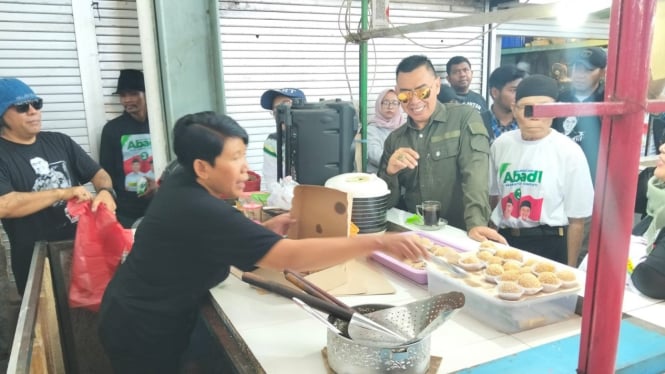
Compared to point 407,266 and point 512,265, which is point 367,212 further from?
point 512,265

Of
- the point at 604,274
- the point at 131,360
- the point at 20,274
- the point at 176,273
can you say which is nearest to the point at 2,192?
the point at 20,274

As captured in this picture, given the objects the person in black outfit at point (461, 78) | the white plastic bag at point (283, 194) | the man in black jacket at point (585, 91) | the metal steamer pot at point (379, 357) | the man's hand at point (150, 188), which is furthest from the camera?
the person in black outfit at point (461, 78)

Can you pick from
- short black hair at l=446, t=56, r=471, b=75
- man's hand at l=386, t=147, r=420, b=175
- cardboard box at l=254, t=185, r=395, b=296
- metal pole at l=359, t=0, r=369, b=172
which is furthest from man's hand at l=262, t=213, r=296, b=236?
short black hair at l=446, t=56, r=471, b=75

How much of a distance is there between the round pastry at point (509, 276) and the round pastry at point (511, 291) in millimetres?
44

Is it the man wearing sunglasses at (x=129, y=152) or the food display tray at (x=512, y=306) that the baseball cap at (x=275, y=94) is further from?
the food display tray at (x=512, y=306)

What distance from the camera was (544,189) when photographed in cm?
253

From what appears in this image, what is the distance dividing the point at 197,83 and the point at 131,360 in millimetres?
2202

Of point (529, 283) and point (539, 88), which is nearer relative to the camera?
point (529, 283)

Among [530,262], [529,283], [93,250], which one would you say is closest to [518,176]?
[530,262]

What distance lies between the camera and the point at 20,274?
2852 millimetres

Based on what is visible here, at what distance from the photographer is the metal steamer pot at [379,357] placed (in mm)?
1146

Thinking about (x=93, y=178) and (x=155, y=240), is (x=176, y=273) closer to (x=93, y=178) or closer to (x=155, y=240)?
(x=155, y=240)

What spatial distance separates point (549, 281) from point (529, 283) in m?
0.07

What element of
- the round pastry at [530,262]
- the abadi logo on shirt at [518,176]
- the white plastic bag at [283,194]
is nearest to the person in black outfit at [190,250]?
the round pastry at [530,262]
